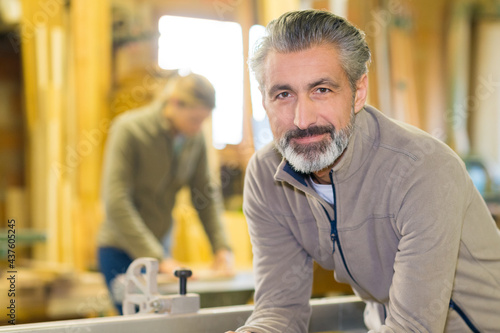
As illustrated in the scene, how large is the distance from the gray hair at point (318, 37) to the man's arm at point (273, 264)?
29cm

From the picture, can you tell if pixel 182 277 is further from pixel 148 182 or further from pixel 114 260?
pixel 148 182

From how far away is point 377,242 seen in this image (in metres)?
1.14

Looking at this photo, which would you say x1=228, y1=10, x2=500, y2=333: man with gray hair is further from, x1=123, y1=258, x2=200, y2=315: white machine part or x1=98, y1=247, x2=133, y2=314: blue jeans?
x1=98, y1=247, x2=133, y2=314: blue jeans

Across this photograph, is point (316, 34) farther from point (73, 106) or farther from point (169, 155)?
point (73, 106)

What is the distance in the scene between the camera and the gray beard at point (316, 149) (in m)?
1.06

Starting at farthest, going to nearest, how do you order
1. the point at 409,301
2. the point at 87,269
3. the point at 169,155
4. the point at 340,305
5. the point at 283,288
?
the point at 87,269, the point at 169,155, the point at 340,305, the point at 283,288, the point at 409,301

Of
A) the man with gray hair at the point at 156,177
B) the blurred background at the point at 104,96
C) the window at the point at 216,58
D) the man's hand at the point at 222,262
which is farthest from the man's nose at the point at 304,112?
the window at the point at 216,58

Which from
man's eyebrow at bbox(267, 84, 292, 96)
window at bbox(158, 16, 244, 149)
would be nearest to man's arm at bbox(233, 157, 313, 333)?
man's eyebrow at bbox(267, 84, 292, 96)

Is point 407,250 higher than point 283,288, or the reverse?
point 407,250

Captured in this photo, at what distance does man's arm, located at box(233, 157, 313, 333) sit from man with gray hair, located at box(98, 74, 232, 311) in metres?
1.35

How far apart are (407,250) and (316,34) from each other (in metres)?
0.43

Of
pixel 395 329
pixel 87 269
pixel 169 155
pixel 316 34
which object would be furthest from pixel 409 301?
pixel 87 269

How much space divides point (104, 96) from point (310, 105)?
289cm

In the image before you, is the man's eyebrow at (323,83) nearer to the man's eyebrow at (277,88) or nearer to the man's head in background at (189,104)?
the man's eyebrow at (277,88)
